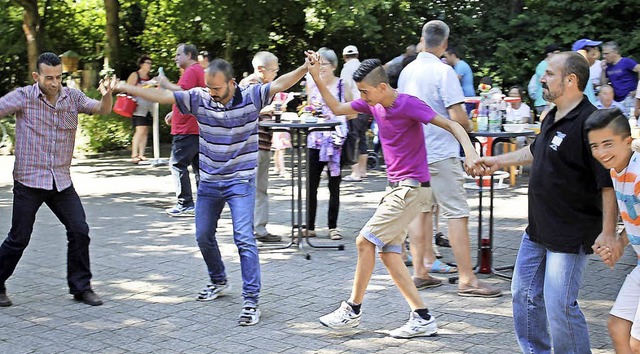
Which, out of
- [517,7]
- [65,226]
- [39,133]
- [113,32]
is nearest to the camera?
[39,133]

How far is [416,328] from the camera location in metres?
6.03

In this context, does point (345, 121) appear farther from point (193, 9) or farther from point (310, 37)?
point (310, 37)

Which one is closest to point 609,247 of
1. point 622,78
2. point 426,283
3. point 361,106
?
point 361,106

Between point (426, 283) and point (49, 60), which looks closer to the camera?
point (49, 60)

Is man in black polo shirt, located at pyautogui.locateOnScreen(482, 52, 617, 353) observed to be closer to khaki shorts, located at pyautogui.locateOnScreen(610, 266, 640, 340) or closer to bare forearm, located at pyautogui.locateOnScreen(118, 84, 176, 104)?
khaki shorts, located at pyautogui.locateOnScreen(610, 266, 640, 340)

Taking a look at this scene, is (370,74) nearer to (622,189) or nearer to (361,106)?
(361,106)

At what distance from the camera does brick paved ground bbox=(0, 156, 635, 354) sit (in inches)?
235

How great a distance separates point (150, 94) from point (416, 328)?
2.48 m

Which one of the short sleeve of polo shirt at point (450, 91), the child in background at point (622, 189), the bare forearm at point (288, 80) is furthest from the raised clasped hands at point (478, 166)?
the short sleeve of polo shirt at point (450, 91)

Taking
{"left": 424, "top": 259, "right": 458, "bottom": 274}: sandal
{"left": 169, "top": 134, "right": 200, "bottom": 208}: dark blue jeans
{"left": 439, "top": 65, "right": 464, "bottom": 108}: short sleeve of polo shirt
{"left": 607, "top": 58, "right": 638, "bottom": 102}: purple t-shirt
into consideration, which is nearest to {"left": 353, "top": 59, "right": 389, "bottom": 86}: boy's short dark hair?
{"left": 439, "top": 65, "right": 464, "bottom": 108}: short sleeve of polo shirt

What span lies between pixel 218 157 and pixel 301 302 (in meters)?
1.29

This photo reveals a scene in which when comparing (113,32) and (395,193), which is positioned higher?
(113,32)

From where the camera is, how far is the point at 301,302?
6973 mm

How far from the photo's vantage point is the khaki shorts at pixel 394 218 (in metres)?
6.00
